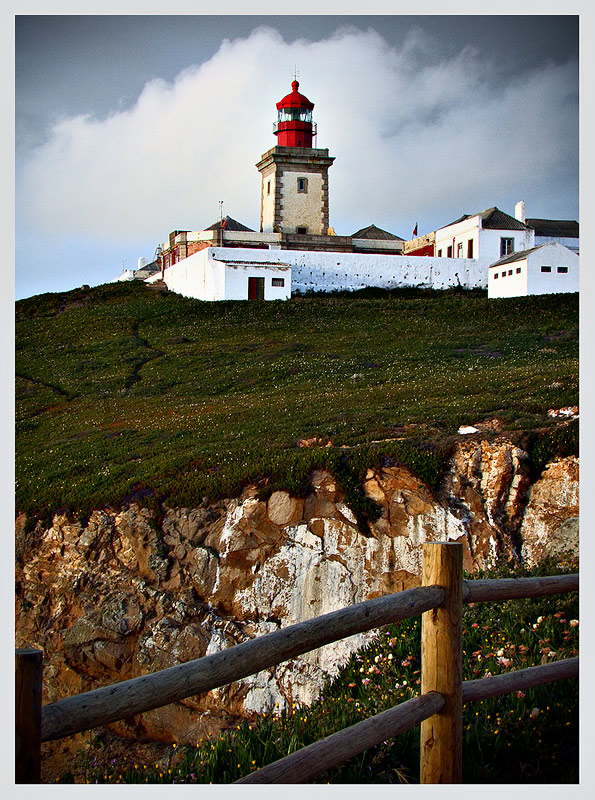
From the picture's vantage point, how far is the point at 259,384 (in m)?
20.5

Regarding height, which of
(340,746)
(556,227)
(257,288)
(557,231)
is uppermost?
(556,227)

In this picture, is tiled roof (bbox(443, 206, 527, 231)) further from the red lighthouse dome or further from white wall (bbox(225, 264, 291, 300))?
white wall (bbox(225, 264, 291, 300))

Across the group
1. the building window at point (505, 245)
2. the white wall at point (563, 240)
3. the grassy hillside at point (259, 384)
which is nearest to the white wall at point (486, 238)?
the building window at point (505, 245)

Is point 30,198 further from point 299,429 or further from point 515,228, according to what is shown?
point 515,228

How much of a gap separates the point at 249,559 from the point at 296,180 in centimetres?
3339

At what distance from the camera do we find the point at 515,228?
38031mm

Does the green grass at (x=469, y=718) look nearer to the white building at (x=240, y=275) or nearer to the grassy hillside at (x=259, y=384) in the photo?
the grassy hillside at (x=259, y=384)

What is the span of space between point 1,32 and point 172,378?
15.8 meters

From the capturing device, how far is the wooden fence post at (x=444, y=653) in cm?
400

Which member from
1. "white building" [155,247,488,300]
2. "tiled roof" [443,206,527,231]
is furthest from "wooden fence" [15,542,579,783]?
"tiled roof" [443,206,527,231]

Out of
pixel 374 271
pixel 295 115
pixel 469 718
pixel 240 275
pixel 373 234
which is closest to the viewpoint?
pixel 469 718

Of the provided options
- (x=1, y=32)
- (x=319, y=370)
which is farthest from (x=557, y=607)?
(x=319, y=370)

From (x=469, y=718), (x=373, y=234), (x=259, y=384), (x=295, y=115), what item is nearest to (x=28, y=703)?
(x=469, y=718)

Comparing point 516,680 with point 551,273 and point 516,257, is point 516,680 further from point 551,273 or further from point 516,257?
point 516,257
